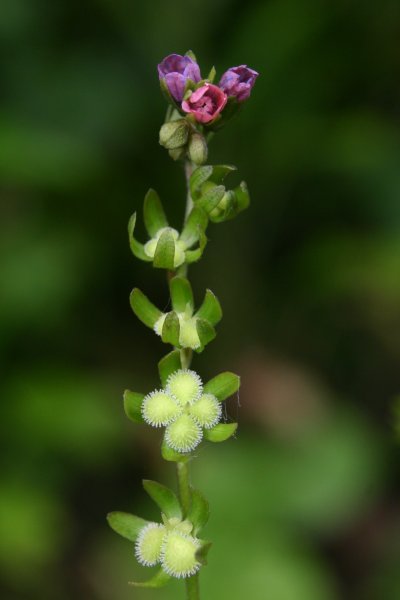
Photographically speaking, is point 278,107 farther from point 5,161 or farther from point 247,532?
point 247,532

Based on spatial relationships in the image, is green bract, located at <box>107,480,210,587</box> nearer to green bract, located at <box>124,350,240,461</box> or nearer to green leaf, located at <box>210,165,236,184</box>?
green bract, located at <box>124,350,240,461</box>

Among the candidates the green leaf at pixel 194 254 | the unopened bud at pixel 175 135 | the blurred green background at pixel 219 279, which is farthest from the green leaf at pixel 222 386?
the blurred green background at pixel 219 279

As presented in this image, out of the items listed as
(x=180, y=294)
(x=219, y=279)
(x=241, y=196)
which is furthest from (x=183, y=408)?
(x=219, y=279)

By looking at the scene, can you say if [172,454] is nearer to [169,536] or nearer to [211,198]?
[169,536]

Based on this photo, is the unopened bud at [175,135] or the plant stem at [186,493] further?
the unopened bud at [175,135]

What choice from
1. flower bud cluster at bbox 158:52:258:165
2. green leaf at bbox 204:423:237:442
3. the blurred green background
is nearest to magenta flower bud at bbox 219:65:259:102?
flower bud cluster at bbox 158:52:258:165

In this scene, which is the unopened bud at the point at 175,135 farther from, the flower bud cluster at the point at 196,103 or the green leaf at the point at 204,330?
the green leaf at the point at 204,330
